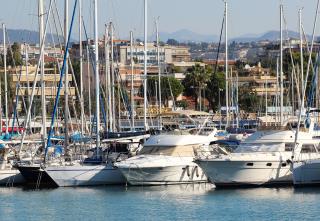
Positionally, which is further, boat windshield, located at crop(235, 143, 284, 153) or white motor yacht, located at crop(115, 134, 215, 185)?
white motor yacht, located at crop(115, 134, 215, 185)

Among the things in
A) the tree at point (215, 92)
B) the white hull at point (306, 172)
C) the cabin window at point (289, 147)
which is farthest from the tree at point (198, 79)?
the white hull at point (306, 172)

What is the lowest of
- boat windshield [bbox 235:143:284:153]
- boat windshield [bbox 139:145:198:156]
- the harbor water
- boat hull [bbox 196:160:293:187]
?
the harbor water

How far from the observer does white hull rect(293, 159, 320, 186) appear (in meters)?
42.7

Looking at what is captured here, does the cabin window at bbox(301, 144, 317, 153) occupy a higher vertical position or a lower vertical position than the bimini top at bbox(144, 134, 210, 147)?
lower

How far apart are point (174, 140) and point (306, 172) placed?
5857 millimetres

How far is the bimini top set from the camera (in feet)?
150

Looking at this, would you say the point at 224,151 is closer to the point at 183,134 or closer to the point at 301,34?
the point at 183,134

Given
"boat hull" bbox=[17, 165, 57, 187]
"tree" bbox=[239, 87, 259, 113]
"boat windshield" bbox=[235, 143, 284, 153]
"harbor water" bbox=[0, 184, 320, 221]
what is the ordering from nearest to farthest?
"harbor water" bbox=[0, 184, 320, 221] → "boat windshield" bbox=[235, 143, 284, 153] → "boat hull" bbox=[17, 165, 57, 187] → "tree" bbox=[239, 87, 259, 113]

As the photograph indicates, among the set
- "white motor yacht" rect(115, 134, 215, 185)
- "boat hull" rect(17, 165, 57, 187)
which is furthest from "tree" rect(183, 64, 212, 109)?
"white motor yacht" rect(115, 134, 215, 185)

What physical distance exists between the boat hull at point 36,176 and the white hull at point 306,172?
10042mm

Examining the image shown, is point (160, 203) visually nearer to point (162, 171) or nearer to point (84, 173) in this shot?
point (162, 171)

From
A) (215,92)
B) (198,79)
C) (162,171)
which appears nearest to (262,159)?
(162,171)

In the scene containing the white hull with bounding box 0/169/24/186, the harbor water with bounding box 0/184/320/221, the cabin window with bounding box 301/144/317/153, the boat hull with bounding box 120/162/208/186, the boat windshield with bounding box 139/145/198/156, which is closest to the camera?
the harbor water with bounding box 0/184/320/221

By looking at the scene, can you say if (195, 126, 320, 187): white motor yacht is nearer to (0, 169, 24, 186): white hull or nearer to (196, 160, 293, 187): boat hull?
(196, 160, 293, 187): boat hull
